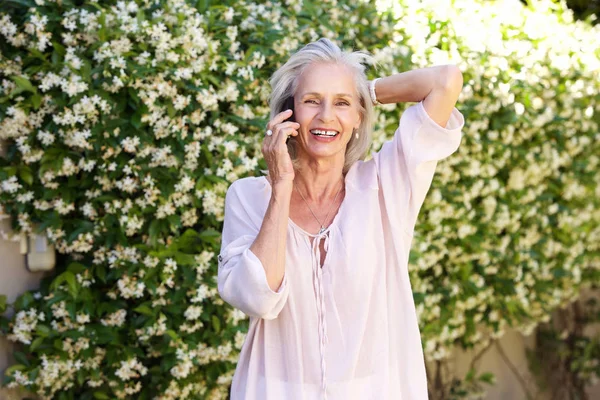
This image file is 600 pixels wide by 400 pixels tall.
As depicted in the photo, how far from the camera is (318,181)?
8.59 ft

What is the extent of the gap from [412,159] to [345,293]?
428 millimetres

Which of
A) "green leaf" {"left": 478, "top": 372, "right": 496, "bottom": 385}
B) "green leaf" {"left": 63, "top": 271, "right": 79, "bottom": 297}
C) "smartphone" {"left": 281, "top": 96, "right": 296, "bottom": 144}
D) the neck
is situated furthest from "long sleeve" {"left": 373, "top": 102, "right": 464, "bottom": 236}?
"green leaf" {"left": 478, "top": 372, "right": 496, "bottom": 385}

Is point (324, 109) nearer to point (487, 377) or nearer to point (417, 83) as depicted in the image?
point (417, 83)

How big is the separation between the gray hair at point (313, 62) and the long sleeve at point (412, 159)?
0.16m

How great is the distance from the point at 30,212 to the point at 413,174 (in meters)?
1.88

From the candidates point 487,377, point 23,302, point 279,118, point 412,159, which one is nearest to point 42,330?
point 23,302

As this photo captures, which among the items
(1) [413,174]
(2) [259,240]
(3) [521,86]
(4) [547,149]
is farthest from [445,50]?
(2) [259,240]

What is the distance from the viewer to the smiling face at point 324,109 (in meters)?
2.52

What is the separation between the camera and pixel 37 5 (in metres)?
3.63

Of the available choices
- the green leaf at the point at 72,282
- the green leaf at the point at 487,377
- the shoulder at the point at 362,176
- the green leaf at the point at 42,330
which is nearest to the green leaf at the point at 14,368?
the green leaf at the point at 42,330

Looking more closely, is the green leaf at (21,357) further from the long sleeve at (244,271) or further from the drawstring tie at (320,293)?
A: the drawstring tie at (320,293)

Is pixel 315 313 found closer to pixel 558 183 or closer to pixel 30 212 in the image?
pixel 30 212

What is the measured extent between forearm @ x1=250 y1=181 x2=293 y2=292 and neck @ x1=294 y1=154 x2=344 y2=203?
27 cm

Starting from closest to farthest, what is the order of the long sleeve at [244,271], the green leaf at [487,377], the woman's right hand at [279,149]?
the long sleeve at [244,271], the woman's right hand at [279,149], the green leaf at [487,377]
